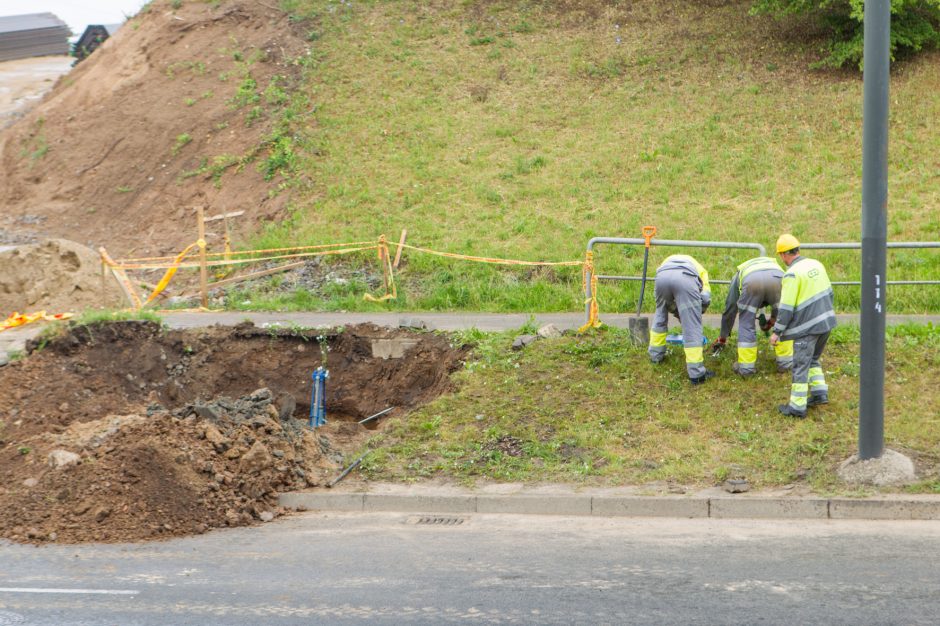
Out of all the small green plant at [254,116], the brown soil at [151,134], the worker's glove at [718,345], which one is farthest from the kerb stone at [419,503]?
the small green plant at [254,116]

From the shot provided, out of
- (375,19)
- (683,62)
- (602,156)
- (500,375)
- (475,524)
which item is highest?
(375,19)

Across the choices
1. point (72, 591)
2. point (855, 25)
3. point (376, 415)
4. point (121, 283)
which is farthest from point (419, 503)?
point (855, 25)

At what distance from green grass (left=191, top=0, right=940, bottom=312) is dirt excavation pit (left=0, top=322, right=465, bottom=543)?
3.60 m

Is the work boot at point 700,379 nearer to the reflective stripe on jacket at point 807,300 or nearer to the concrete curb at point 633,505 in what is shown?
the reflective stripe on jacket at point 807,300

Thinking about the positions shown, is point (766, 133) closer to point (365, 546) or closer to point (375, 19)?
point (375, 19)

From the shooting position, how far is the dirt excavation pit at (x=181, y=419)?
27.1 ft

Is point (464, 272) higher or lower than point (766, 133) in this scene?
lower

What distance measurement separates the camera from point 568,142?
23.9m

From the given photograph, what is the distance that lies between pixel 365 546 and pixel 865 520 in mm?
4060

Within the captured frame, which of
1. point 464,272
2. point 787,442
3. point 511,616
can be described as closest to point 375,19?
point 464,272

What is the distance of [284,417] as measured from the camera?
33.6ft

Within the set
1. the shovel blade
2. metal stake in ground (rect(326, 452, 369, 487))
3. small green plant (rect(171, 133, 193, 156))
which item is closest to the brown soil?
small green plant (rect(171, 133, 193, 156))

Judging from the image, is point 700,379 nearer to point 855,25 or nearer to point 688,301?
point 688,301

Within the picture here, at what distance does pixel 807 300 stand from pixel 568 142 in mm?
15624
